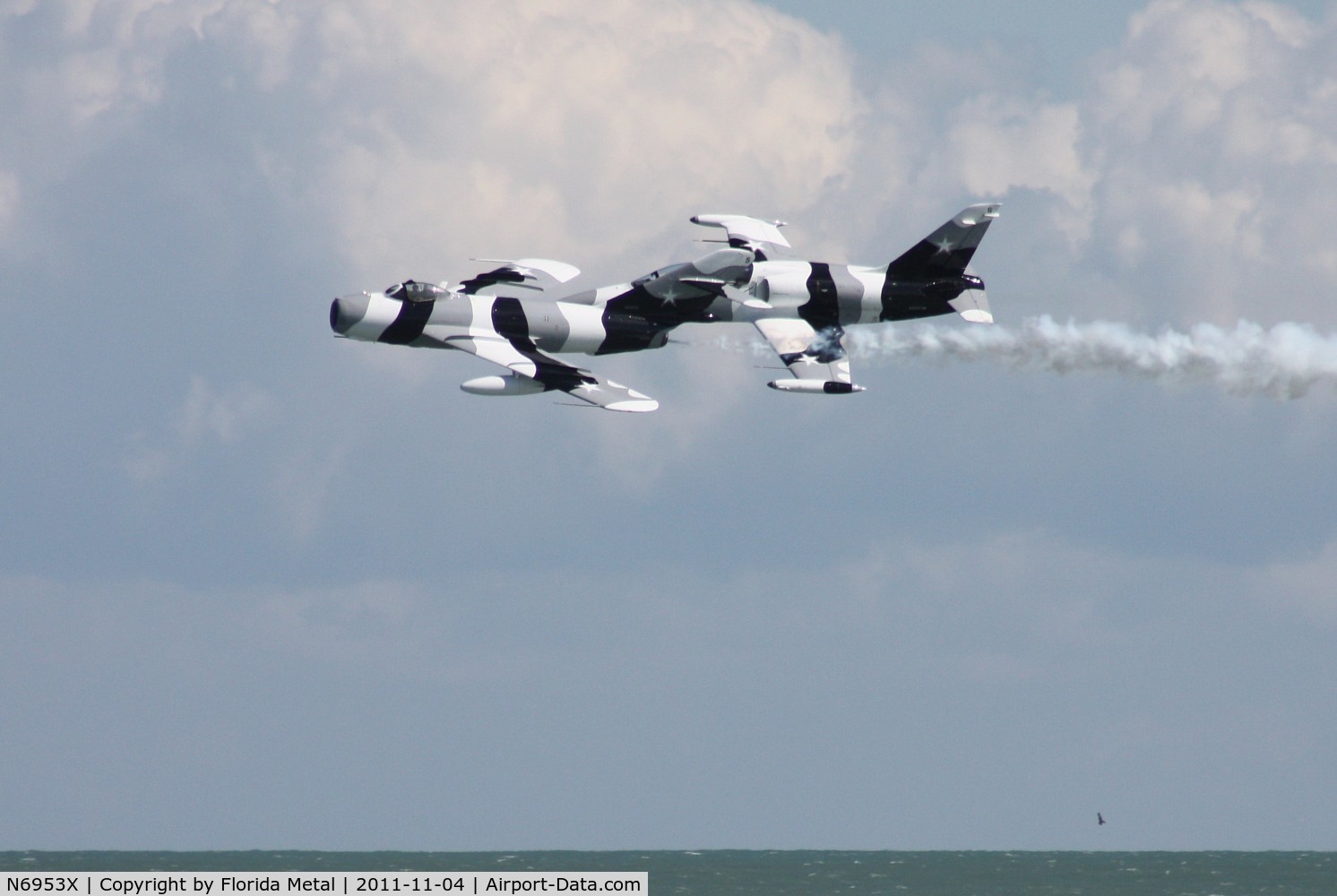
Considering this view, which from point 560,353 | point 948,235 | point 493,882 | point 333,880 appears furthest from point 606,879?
point 333,880

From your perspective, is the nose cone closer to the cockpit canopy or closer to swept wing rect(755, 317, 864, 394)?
the cockpit canopy

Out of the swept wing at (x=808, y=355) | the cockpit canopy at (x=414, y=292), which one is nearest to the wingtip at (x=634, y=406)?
the swept wing at (x=808, y=355)

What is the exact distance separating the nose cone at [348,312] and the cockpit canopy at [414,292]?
1242 mm

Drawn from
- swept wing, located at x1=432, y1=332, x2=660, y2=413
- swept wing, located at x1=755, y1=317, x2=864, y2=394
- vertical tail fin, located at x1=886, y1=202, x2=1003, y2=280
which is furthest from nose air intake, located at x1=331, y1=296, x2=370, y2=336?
vertical tail fin, located at x1=886, y1=202, x2=1003, y2=280

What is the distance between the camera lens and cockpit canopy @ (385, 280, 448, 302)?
87625 mm

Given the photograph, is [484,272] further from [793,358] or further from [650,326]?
[793,358]

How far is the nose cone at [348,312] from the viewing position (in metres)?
87.0

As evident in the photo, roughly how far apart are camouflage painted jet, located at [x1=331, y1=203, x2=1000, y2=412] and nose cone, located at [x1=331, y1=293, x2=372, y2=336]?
0.04 meters

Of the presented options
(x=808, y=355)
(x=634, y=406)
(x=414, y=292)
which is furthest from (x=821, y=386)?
(x=414, y=292)

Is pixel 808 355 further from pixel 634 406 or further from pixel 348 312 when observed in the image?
pixel 348 312

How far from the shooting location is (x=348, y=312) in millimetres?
86938

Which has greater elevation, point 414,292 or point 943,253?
point 943,253

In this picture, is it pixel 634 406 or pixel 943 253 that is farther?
pixel 943 253

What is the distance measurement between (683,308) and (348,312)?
16744 millimetres
